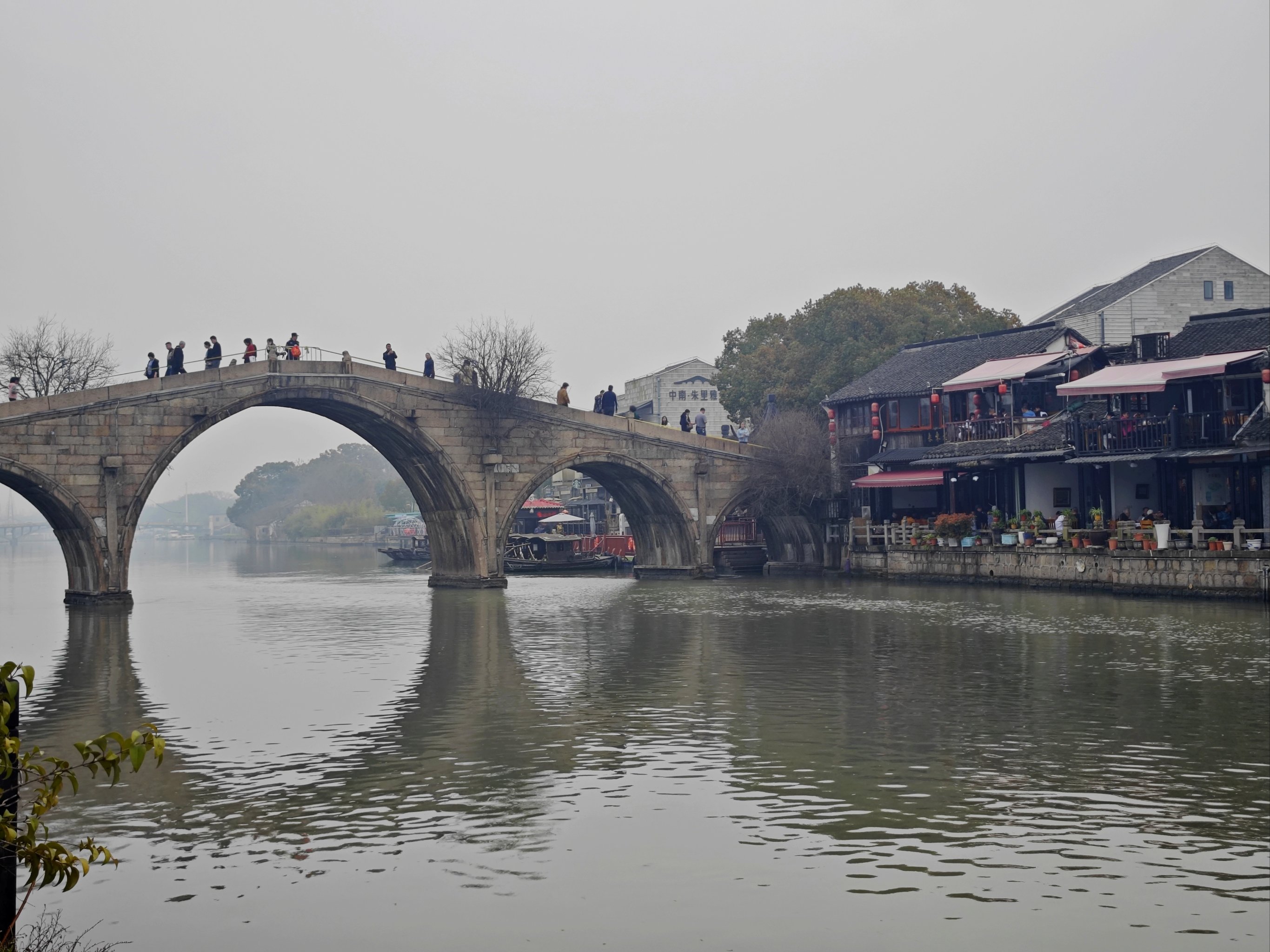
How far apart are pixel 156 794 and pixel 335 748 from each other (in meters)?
2.35

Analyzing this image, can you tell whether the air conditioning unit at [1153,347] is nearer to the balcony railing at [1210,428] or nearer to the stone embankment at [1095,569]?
the balcony railing at [1210,428]

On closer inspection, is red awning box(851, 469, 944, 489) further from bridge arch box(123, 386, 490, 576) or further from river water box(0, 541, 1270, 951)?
river water box(0, 541, 1270, 951)

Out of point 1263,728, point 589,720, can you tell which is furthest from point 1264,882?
point 589,720

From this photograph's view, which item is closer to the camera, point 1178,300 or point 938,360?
point 938,360

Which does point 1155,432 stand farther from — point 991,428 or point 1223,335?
point 991,428

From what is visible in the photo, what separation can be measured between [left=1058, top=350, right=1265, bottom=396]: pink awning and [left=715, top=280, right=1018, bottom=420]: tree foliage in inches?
700

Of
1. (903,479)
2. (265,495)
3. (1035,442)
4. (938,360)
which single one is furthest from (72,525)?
(265,495)

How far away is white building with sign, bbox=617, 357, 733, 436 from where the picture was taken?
287 feet

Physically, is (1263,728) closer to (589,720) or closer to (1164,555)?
(589,720)

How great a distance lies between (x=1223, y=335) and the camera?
117 ft

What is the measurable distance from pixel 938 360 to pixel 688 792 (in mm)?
37983

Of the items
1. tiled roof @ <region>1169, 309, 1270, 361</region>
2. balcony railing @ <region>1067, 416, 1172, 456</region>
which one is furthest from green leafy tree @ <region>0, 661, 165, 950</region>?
tiled roof @ <region>1169, 309, 1270, 361</region>

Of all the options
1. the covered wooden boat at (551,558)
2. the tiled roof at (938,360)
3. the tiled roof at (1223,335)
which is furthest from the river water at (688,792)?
the covered wooden boat at (551,558)

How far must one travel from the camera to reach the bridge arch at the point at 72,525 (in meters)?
34.2
